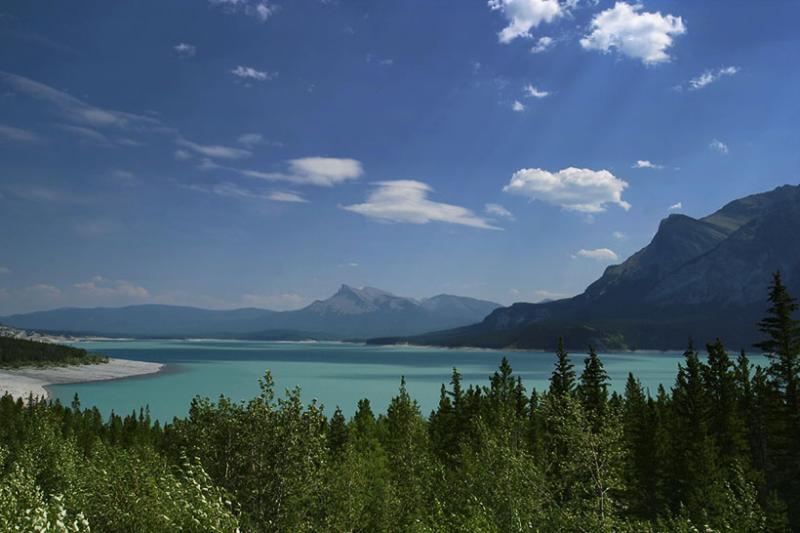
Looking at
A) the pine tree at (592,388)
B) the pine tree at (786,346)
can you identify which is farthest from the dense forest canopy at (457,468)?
the pine tree at (592,388)

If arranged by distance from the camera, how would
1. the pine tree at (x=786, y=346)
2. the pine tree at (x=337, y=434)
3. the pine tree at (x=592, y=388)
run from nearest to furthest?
the pine tree at (x=786, y=346) < the pine tree at (x=592, y=388) < the pine tree at (x=337, y=434)

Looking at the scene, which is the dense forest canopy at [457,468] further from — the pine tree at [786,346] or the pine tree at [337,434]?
the pine tree at [337,434]

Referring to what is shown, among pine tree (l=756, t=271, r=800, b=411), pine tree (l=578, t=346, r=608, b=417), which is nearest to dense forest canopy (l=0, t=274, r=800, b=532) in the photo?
pine tree (l=756, t=271, r=800, b=411)

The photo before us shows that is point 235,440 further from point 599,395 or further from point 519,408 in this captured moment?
point 519,408

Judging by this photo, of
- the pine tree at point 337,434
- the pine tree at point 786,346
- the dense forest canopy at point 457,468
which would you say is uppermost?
the pine tree at point 786,346

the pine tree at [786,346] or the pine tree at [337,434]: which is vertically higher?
the pine tree at [786,346]

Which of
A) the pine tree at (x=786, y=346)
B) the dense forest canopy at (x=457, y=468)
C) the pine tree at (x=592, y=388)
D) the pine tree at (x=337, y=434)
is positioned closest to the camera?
the dense forest canopy at (x=457, y=468)

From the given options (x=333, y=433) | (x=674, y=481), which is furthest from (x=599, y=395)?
(x=333, y=433)

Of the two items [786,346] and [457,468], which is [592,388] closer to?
[457,468]

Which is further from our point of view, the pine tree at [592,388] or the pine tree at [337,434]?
the pine tree at [337,434]

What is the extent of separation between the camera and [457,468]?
205 ft

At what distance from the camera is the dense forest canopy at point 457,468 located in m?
23.5

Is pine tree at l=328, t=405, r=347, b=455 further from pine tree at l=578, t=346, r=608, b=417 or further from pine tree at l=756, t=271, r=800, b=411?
pine tree at l=756, t=271, r=800, b=411

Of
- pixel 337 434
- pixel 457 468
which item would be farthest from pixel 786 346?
pixel 337 434
